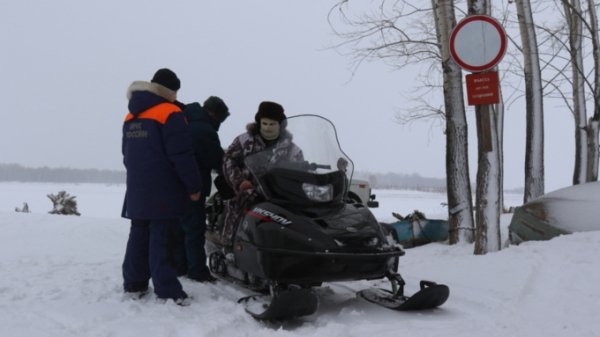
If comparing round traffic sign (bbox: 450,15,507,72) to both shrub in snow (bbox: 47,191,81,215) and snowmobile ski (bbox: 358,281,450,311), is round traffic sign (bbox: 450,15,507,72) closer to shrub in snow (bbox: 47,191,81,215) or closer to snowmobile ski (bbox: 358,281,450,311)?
snowmobile ski (bbox: 358,281,450,311)

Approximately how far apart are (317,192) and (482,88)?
249 centimetres

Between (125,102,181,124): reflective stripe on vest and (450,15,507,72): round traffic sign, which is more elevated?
(450,15,507,72): round traffic sign

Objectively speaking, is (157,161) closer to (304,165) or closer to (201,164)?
(201,164)

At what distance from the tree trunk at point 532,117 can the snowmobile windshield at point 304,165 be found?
7.89m

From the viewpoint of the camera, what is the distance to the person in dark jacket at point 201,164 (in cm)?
492

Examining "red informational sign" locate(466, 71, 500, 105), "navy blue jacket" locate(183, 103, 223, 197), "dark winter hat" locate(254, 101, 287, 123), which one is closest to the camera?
"dark winter hat" locate(254, 101, 287, 123)

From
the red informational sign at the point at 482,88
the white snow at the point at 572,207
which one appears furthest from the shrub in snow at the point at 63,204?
the red informational sign at the point at 482,88

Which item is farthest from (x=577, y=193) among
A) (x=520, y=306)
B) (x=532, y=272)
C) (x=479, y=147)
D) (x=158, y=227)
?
(x=158, y=227)

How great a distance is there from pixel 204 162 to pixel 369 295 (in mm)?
2017

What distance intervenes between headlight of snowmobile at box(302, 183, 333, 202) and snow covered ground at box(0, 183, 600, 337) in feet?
2.72

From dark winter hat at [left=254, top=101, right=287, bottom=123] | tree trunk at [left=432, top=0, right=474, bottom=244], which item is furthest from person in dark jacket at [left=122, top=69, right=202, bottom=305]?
tree trunk at [left=432, top=0, right=474, bottom=244]

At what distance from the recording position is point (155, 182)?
163 inches

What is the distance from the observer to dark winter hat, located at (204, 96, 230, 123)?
17.5 feet

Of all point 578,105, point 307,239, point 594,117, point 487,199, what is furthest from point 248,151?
point 578,105
